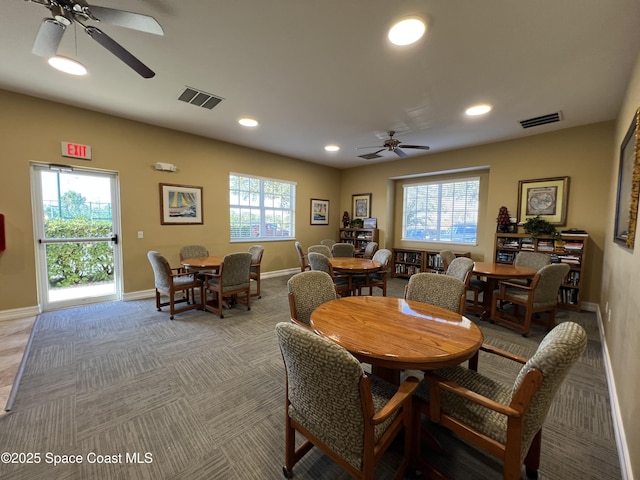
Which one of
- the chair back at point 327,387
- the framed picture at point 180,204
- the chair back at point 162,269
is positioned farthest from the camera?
the framed picture at point 180,204

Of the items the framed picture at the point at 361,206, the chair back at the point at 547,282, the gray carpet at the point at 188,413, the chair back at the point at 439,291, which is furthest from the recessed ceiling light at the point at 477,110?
the framed picture at the point at 361,206

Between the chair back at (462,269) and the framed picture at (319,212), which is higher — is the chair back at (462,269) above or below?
Result: below

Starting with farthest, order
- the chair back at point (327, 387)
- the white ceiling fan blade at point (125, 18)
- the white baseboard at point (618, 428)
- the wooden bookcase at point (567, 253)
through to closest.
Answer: the wooden bookcase at point (567, 253) → the white ceiling fan blade at point (125, 18) → the white baseboard at point (618, 428) → the chair back at point (327, 387)

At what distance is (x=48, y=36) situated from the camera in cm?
183

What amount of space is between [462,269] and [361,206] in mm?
4101

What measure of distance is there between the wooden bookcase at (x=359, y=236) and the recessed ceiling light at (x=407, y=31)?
4623mm

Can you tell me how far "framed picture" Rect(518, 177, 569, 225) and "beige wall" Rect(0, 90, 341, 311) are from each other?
14.6ft

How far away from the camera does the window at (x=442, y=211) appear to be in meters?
5.44

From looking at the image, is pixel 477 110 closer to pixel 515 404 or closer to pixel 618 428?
pixel 618 428

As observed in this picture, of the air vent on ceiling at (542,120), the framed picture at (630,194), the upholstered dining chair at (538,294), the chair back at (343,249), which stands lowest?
the upholstered dining chair at (538,294)

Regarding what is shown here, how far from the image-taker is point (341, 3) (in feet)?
5.86

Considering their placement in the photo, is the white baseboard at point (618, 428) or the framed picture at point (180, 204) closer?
the white baseboard at point (618, 428)

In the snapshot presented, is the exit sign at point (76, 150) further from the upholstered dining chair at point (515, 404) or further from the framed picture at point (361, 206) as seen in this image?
the framed picture at point (361, 206)

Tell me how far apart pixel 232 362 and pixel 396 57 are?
3.17m
